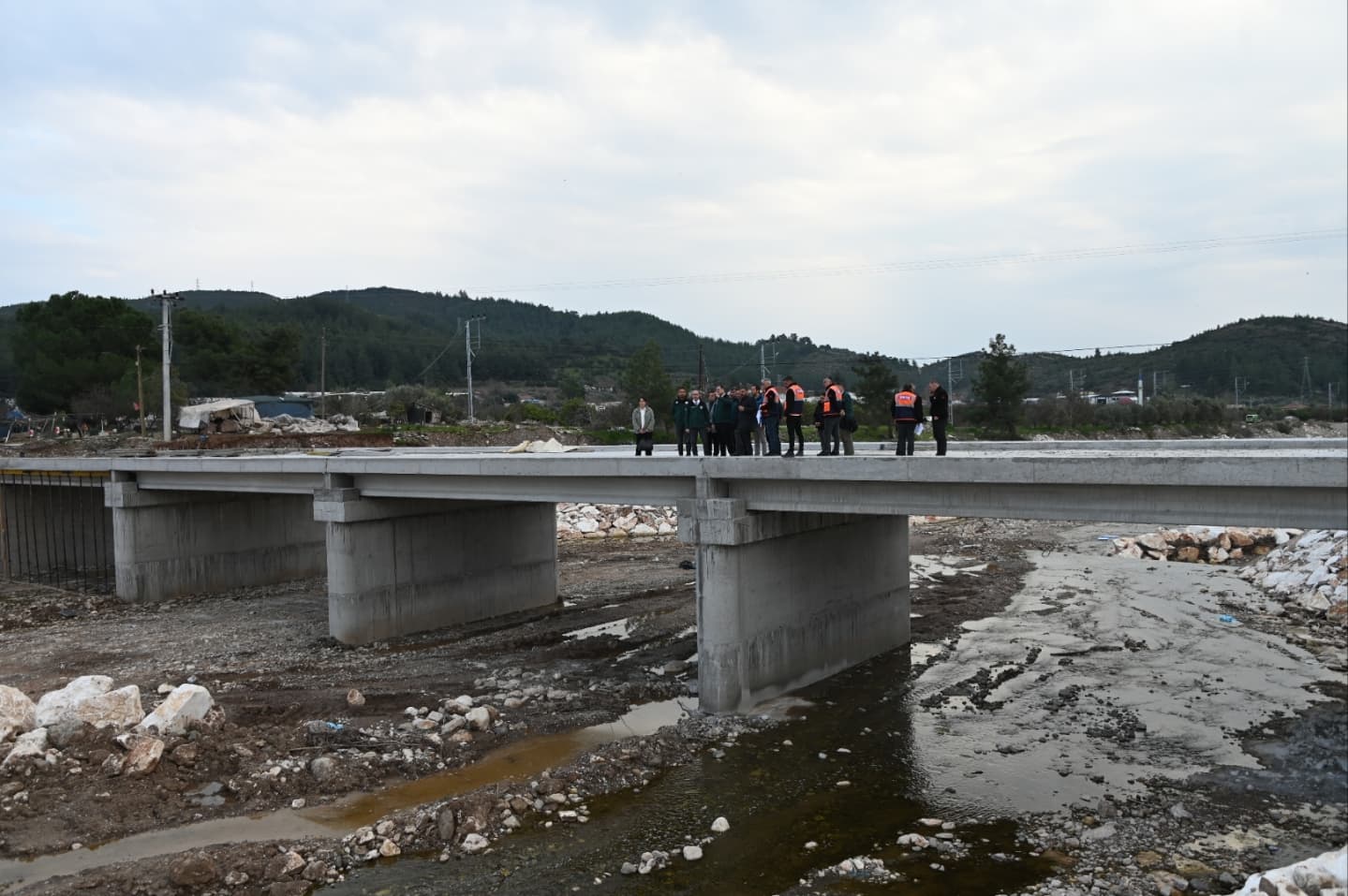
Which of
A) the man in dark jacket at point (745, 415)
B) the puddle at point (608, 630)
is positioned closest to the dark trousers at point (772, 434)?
the man in dark jacket at point (745, 415)

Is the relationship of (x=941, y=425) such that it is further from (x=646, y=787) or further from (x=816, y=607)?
(x=646, y=787)

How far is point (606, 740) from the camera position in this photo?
48.7 ft

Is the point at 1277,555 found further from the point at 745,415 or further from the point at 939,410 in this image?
the point at 745,415

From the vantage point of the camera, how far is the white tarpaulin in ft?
156

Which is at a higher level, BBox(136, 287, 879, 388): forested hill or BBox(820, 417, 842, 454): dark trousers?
BBox(136, 287, 879, 388): forested hill

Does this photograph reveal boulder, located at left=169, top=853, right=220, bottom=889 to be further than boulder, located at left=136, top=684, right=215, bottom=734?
No

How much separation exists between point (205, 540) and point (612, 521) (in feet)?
52.2

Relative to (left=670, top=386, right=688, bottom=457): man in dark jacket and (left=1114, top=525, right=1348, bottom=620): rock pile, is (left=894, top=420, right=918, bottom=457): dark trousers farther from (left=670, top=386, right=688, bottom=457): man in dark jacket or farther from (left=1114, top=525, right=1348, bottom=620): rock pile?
(left=1114, top=525, right=1348, bottom=620): rock pile

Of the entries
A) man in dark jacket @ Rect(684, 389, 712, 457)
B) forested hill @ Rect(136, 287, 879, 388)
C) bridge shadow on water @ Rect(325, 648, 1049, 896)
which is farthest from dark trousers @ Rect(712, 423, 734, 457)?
forested hill @ Rect(136, 287, 879, 388)

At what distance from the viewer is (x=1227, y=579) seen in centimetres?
2636

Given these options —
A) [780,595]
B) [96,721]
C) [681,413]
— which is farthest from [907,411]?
[96,721]

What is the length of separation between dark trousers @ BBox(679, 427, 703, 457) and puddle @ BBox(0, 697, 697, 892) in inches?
216

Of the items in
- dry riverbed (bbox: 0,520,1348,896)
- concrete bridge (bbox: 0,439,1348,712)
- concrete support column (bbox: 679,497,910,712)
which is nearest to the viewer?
dry riverbed (bbox: 0,520,1348,896)

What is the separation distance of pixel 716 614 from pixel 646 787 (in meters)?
3.35
